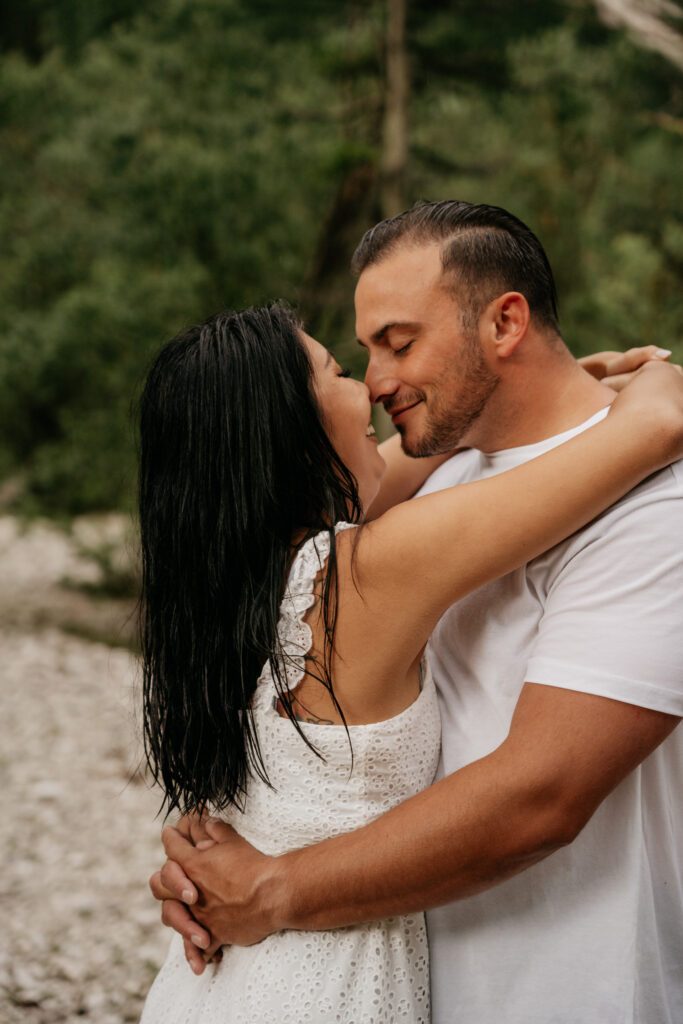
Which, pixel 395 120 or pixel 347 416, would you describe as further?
pixel 395 120

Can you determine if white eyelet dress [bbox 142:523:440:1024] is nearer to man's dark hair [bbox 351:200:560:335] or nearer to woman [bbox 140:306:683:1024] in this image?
woman [bbox 140:306:683:1024]

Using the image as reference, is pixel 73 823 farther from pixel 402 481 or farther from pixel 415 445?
pixel 415 445

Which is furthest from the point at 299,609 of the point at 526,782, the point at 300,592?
the point at 526,782

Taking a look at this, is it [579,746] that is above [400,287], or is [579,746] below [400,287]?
below

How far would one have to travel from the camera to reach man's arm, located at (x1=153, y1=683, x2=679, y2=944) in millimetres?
1559

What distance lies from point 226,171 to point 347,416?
581 centimetres

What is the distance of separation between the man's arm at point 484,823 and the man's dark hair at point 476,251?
104 cm

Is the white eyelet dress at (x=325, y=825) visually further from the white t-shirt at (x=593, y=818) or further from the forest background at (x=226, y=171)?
the forest background at (x=226, y=171)

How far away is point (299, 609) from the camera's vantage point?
1732 mm

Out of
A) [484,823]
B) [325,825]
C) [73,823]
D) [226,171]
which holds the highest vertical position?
[226,171]

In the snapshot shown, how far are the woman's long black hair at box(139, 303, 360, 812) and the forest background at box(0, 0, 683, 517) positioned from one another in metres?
5.01

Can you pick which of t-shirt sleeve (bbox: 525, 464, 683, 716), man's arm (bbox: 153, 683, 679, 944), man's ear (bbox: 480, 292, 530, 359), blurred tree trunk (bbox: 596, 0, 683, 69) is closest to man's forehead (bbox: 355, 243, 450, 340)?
man's ear (bbox: 480, 292, 530, 359)

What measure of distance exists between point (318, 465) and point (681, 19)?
4530mm

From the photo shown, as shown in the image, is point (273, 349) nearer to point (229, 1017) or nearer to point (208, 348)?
point (208, 348)
